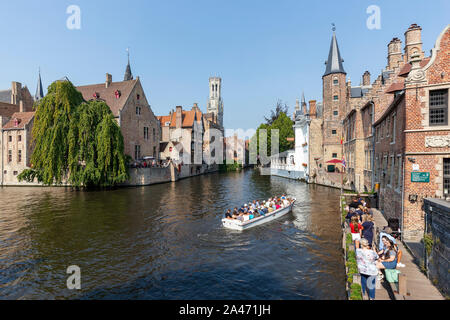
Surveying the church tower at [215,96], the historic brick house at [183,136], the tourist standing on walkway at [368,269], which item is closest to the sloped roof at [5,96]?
the historic brick house at [183,136]

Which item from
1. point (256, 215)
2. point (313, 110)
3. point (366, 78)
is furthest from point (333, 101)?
point (256, 215)

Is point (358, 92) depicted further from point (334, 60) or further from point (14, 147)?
point (14, 147)

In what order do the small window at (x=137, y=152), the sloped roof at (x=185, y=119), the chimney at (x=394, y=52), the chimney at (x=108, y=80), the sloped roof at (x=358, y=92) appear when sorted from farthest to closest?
the sloped roof at (x=185, y=119), the chimney at (x=108, y=80), the small window at (x=137, y=152), the sloped roof at (x=358, y=92), the chimney at (x=394, y=52)

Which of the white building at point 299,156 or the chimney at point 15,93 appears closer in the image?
the white building at point 299,156

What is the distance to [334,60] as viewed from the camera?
125 ft

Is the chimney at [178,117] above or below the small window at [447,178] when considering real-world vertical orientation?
above

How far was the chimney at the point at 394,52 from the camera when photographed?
3160 cm

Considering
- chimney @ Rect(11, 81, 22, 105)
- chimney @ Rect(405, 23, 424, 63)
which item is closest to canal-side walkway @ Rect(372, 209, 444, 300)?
chimney @ Rect(405, 23, 424, 63)

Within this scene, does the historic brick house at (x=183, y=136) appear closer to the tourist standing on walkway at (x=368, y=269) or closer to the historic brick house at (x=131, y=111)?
the historic brick house at (x=131, y=111)

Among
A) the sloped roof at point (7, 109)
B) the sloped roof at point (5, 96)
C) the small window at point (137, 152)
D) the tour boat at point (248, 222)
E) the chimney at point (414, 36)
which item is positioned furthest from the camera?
the sloped roof at point (5, 96)

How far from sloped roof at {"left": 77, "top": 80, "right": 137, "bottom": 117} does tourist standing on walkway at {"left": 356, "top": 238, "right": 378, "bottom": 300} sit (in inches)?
1598

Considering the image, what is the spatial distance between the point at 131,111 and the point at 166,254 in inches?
1390

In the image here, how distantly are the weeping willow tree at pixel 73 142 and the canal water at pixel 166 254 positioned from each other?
8907mm
